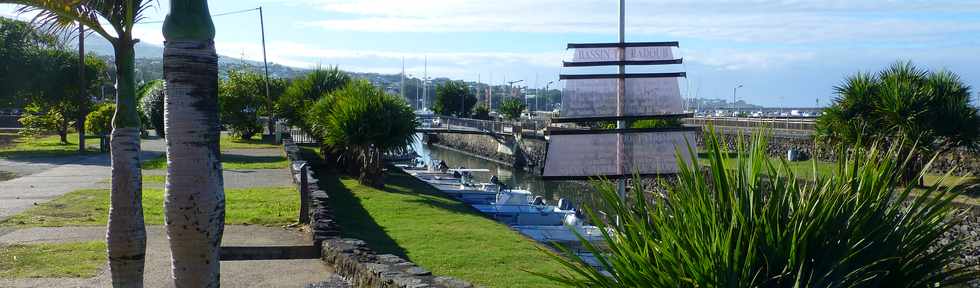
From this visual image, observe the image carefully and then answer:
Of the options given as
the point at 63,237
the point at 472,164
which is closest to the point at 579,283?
the point at 63,237

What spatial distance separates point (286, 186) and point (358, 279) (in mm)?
12201

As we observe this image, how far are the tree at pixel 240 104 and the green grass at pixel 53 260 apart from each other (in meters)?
29.8

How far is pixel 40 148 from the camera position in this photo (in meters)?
36.3

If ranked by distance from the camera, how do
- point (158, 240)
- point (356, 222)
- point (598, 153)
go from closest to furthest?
1. point (598, 153)
2. point (158, 240)
3. point (356, 222)

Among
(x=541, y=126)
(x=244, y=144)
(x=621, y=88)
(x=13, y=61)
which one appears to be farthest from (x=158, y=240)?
(x=541, y=126)

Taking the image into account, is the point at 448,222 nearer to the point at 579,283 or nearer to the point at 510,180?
the point at 579,283

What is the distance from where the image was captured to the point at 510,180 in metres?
48.6

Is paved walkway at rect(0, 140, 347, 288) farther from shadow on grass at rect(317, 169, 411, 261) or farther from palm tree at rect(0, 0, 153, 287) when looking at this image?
palm tree at rect(0, 0, 153, 287)

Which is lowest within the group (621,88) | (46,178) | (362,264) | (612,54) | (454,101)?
(362,264)

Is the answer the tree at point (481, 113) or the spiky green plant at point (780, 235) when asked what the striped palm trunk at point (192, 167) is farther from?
the tree at point (481, 113)

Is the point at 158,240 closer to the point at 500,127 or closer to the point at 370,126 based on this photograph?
the point at 370,126

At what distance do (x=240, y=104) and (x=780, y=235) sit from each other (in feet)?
134

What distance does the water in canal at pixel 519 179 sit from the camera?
3760 centimetres

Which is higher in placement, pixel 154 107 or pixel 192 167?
pixel 154 107
